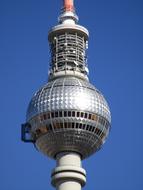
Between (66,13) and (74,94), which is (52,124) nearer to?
(74,94)

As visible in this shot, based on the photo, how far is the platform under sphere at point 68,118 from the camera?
457ft

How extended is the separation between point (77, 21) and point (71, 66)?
36.2 feet

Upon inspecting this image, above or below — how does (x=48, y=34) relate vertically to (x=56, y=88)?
above

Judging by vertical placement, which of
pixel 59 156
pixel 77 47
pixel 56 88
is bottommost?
pixel 59 156

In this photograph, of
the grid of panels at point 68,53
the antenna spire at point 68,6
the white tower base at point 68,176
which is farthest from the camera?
the antenna spire at point 68,6

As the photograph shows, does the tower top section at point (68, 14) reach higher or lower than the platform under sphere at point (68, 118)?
higher

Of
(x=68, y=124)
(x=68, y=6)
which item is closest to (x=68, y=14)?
(x=68, y=6)

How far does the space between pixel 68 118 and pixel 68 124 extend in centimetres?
104

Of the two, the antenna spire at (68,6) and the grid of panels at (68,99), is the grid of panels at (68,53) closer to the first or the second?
the grid of panels at (68,99)

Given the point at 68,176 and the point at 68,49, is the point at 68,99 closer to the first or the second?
the point at 68,176

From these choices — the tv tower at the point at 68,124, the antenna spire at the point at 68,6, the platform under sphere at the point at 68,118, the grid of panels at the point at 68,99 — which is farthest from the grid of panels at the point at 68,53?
the antenna spire at the point at 68,6

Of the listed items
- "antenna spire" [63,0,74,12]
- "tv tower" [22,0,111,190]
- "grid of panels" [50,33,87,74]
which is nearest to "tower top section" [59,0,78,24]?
"antenna spire" [63,0,74,12]

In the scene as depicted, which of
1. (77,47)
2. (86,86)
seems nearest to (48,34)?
(77,47)

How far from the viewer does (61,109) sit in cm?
Answer: 13962
